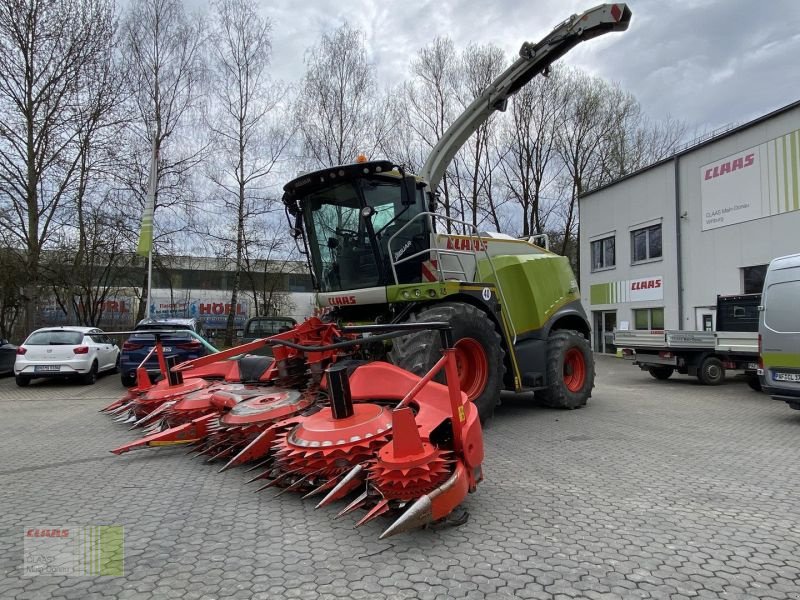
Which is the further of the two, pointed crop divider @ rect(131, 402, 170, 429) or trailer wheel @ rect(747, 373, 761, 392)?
trailer wheel @ rect(747, 373, 761, 392)

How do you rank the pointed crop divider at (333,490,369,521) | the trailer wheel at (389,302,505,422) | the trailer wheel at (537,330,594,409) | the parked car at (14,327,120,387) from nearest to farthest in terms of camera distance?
the pointed crop divider at (333,490,369,521) < the trailer wheel at (389,302,505,422) < the trailer wheel at (537,330,594,409) < the parked car at (14,327,120,387)

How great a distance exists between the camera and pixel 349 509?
3.42m

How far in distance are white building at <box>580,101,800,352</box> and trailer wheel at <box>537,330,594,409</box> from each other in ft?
32.9

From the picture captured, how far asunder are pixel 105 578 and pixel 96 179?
787 inches

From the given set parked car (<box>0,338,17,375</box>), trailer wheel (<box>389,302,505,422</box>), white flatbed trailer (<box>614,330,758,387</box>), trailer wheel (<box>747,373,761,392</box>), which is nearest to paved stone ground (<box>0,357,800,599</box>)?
trailer wheel (<box>389,302,505,422</box>)

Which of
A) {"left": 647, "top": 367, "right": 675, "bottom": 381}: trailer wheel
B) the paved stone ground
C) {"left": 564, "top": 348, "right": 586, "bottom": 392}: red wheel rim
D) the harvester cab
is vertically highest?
the harvester cab

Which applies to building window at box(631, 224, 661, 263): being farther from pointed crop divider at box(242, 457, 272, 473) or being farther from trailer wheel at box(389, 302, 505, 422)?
pointed crop divider at box(242, 457, 272, 473)

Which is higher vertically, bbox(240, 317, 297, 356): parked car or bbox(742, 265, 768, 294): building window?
bbox(742, 265, 768, 294): building window

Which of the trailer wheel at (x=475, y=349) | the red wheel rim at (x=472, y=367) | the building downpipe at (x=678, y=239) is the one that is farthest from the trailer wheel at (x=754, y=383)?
the red wheel rim at (x=472, y=367)

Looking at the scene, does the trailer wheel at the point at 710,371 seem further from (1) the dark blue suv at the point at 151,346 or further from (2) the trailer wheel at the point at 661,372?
(1) the dark blue suv at the point at 151,346

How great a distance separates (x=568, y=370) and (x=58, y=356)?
11.6 metres

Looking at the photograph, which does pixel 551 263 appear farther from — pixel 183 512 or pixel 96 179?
pixel 96 179

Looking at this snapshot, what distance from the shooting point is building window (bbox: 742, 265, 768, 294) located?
15.7m

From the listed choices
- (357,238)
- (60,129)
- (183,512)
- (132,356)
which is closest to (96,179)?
(60,129)
